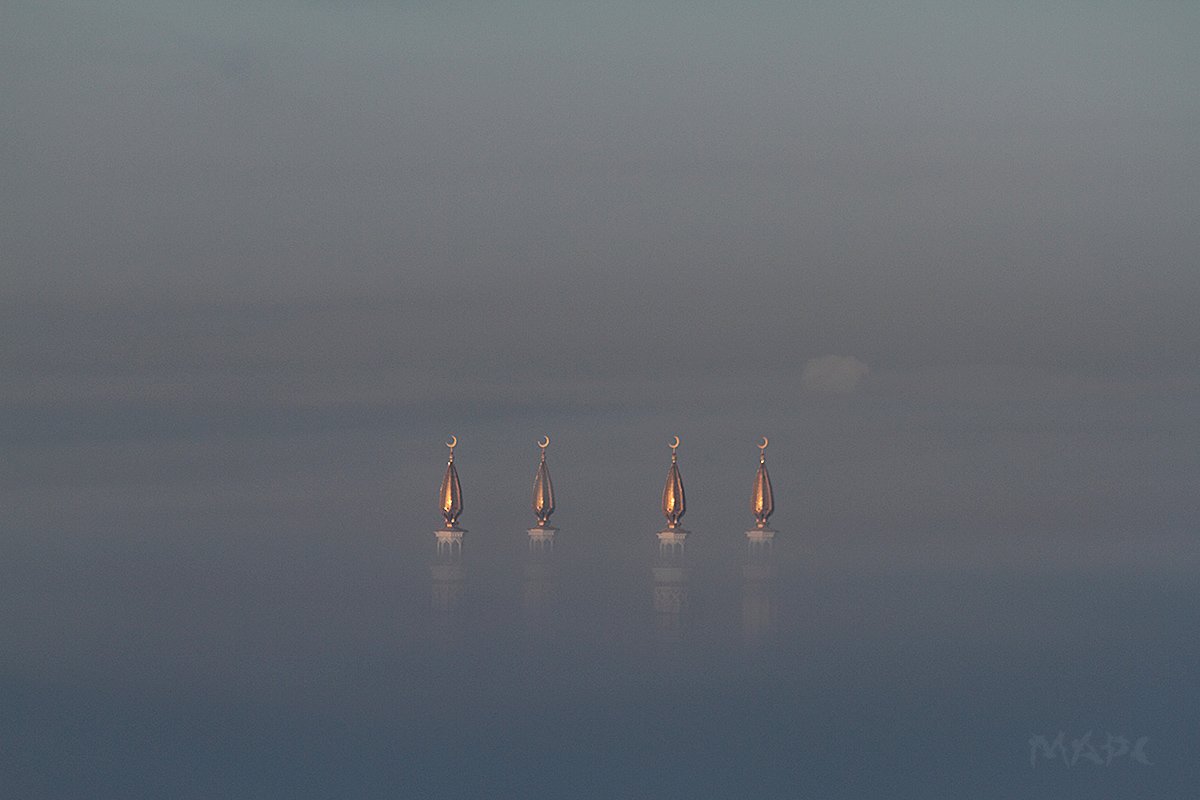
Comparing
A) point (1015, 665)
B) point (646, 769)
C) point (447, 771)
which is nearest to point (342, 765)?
point (447, 771)

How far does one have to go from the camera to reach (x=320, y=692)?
49.2 meters

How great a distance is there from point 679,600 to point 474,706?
791cm

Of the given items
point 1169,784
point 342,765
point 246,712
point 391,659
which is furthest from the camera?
point 391,659

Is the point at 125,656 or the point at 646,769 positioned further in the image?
the point at 125,656

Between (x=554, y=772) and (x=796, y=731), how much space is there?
197 inches

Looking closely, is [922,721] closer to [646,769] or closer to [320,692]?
[646,769]

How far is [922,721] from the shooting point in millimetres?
45906

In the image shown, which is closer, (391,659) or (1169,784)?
(1169,784)

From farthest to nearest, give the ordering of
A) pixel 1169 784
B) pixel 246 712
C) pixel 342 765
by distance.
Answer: pixel 246 712, pixel 342 765, pixel 1169 784

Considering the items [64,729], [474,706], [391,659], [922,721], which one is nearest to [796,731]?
[922,721]

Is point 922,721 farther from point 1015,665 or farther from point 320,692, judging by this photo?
point 320,692

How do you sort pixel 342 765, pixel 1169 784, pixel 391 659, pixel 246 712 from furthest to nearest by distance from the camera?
pixel 391 659 < pixel 246 712 < pixel 342 765 < pixel 1169 784

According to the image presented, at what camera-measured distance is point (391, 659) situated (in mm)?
51094

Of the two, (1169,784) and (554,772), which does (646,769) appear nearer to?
(554,772)
